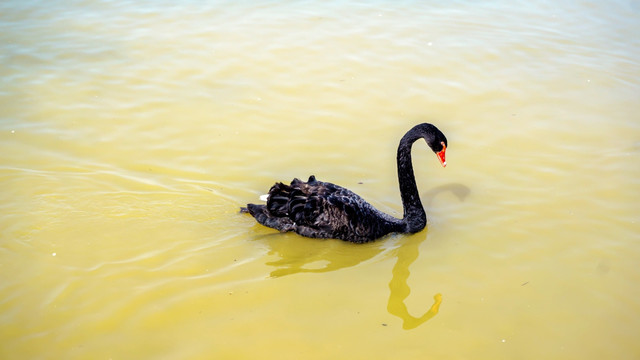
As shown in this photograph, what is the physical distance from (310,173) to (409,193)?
3.69ft

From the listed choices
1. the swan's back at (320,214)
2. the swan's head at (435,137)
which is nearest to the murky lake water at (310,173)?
the swan's back at (320,214)

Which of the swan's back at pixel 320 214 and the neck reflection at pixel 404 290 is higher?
Answer: the swan's back at pixel 320 214

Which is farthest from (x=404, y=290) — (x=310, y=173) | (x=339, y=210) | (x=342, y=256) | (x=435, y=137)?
(x=310, y=173)

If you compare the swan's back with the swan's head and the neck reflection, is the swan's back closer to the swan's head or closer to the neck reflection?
the neck reflection

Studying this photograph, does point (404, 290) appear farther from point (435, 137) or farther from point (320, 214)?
point (435, 137)

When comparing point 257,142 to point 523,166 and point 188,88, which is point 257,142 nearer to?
point 188,88

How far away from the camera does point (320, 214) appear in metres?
4.87

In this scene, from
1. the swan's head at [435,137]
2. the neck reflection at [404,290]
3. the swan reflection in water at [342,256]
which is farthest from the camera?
the swan's head at [435,137]

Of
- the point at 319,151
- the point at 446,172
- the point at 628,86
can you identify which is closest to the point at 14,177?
the point at 319,151

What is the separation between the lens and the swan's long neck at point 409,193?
16.3ft

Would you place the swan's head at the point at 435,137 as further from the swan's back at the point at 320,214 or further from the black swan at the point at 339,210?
the swan's back at the point at 320,214

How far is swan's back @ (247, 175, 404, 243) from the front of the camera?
4.83 meters

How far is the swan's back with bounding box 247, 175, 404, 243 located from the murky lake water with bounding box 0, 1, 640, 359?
0.40ft

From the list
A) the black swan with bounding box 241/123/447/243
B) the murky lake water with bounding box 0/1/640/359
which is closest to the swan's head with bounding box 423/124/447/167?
the black swan with bounding box 241/123/447/243
